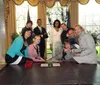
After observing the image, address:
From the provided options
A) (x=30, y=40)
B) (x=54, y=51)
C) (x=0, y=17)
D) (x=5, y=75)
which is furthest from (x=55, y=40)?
(x=5, y=75)

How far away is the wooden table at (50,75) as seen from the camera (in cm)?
273

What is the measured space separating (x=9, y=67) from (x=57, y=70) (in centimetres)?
85

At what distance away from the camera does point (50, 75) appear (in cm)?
310

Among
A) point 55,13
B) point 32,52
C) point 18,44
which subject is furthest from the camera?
point 55,13

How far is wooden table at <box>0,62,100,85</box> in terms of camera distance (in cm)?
273

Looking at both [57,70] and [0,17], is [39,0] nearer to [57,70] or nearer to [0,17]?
[0,17]

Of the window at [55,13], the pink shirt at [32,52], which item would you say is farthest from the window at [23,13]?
the pink shirt at [32,52]

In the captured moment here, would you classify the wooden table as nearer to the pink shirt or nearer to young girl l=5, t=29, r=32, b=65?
young girl l=5, t=29, r=32, b=65

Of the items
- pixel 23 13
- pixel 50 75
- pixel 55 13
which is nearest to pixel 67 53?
pixel 50 75

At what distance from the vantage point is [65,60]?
14.6ft

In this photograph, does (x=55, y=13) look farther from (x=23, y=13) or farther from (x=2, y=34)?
(x=2, y=34)

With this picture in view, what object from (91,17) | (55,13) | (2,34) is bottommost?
(2,34)

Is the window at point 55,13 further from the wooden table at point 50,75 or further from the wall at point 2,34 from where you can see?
the wooden table at point 50,75

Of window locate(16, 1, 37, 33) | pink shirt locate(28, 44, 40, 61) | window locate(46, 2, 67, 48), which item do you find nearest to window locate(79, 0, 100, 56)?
window locate(46, 2, 67, 48)
